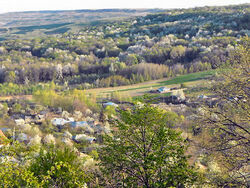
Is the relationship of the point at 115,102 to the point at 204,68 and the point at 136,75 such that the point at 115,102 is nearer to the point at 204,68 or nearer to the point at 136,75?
the point at 136,75

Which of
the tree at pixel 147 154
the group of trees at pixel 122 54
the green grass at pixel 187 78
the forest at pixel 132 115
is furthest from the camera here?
Answer: the group of trees at pixel 122 54

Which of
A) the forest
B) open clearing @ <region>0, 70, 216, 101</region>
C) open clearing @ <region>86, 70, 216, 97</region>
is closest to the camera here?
the forest

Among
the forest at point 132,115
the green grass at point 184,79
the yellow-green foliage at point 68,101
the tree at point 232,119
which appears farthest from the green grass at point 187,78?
the tree at point 232,119

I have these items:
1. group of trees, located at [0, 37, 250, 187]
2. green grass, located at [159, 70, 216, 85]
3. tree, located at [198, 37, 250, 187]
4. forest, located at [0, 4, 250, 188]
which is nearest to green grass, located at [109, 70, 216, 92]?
green grass, located at [159, 70, 216, 85]

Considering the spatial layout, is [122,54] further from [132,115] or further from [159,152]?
[159,152]

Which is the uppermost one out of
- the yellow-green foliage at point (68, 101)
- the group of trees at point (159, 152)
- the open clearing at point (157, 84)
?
the group of trees at point (159, 152)

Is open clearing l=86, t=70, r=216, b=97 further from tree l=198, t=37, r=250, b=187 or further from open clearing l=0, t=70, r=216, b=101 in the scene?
tree l=198, t=37, r=250, b=187

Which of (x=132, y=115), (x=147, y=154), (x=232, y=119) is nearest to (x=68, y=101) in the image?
(x=132, y=115)

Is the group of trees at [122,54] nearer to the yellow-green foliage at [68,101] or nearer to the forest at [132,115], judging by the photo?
the forest at [132,115]

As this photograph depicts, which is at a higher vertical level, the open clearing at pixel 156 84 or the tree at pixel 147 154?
the tree at pixel 147 154
